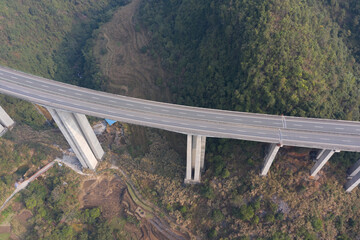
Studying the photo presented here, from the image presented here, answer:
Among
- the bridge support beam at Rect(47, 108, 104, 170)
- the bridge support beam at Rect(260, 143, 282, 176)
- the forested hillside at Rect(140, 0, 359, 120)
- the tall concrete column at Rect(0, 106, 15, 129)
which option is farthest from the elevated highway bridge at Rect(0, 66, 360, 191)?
the tall concrete column at Rect(0, 106, 15, 129)

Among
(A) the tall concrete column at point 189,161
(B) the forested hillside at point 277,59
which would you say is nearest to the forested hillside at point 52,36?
(B) the forested hillside at point 277,59

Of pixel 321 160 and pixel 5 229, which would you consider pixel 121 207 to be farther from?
pixel 321 160

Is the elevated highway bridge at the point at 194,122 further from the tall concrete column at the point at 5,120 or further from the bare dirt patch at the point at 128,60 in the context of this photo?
the bare dirt patch at the point at 128,60

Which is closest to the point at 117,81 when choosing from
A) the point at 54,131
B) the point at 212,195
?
the point at 54,131

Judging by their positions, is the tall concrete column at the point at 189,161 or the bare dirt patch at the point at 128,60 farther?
the bare dirt patch at the point at 128,60

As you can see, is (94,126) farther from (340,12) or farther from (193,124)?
(340,12)

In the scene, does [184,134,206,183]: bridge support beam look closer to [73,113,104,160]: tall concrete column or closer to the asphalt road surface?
the asphalt road surface

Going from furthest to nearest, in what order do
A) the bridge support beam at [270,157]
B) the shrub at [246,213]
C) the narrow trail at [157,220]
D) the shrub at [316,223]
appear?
the narrow trail at [157,220], the shrub at [246,213], the shrub at [316,223], the bridge support beam at [270,157]
